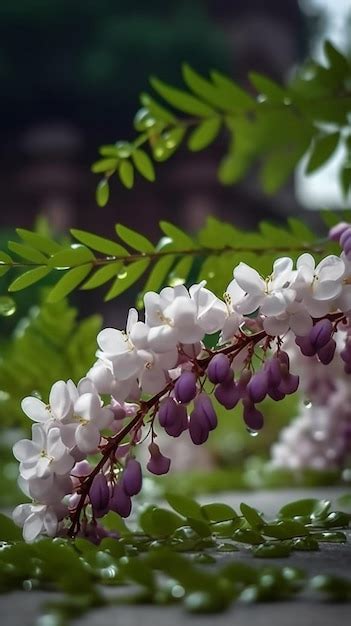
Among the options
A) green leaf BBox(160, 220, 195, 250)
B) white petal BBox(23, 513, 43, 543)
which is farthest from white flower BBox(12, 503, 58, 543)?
green leaf BBox(160, 220, 195, 250)

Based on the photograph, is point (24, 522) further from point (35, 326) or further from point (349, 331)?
point (35, 326)

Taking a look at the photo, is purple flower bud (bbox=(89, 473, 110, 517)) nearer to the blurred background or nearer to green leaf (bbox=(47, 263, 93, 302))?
green leaf (bbox=(47, 263, 93, 302))

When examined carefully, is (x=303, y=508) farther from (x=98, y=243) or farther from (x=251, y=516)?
(x=98, y=243)

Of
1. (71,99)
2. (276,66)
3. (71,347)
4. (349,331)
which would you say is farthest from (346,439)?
(276,66)

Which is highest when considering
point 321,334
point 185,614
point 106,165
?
point 106,165

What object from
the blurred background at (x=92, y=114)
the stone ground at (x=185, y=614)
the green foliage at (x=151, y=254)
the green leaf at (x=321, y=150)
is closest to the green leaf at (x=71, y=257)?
the green foliage at (x=151, y=254)

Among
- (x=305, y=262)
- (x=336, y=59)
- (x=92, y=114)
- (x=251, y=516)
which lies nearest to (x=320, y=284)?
(x=305, y=262)
